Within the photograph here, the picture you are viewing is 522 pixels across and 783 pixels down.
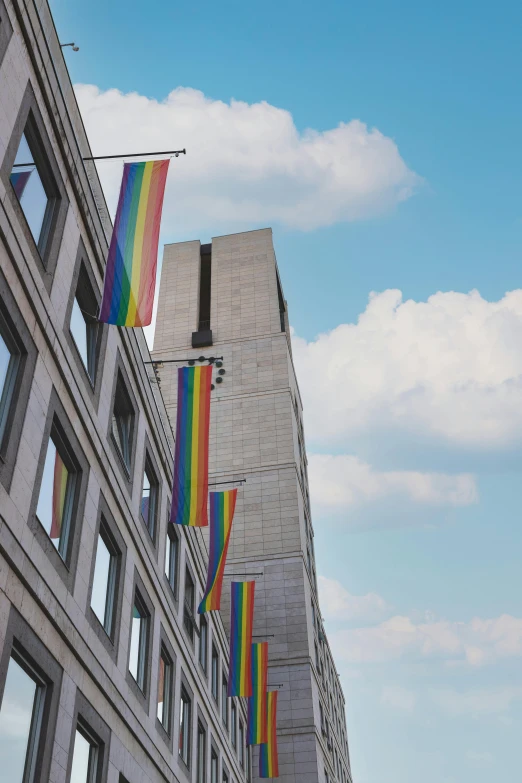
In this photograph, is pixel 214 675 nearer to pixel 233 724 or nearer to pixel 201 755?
pixel 201 755

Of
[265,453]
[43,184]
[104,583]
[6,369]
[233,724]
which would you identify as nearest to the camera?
[6,369]

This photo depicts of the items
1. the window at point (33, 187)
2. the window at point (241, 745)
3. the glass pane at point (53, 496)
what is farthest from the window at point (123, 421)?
the window at point (241, 745)

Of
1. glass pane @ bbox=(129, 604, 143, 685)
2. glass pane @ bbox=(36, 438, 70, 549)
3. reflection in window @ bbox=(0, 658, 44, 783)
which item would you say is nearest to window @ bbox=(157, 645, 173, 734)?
glass pane @ bbox=(129, 604, 143, 685)

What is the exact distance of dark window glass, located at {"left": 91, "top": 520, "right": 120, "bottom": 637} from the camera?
18.1 metres

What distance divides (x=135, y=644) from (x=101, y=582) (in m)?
3.44

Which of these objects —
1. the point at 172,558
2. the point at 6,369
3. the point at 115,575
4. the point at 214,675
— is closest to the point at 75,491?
the point at 115,575

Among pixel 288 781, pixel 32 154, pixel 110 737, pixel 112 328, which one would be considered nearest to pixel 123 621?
pixel 110 737

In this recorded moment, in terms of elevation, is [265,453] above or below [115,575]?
above

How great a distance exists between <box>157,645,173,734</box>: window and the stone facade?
0.38 metres

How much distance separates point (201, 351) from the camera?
203 feet

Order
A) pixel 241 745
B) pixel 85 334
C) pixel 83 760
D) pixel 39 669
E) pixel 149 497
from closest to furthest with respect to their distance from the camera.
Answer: pixel 39 669 → pixel 83 760 → pixel 85 334 → pixel 149 497 → pixel 241 745

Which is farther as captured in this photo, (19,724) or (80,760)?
(80,760)

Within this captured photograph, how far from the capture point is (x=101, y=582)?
18.6m

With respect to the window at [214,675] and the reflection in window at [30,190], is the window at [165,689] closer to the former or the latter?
the window at [214,675]
